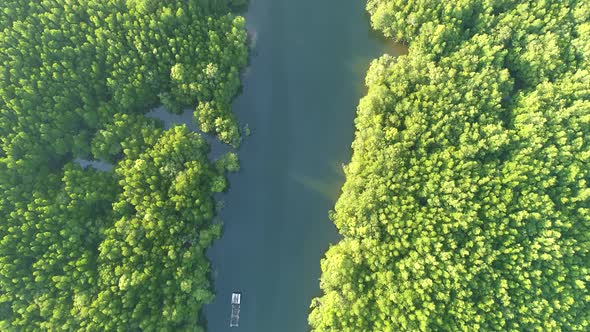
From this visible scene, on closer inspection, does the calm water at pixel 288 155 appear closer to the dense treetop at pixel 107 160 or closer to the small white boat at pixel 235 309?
the small white boat at pixel 235 309

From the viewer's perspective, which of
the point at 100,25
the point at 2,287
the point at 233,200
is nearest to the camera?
the point at 2,287

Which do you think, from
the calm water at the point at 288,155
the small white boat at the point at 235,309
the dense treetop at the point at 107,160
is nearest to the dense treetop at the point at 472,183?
the calm water at the point at 288,155

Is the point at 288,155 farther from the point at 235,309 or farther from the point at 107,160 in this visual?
the point at 107,160

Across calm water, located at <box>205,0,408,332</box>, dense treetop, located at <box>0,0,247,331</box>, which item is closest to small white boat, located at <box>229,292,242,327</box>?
calm water, located at <box>205,0,408,332</box>

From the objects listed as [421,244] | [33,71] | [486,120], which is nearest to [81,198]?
[33,71]

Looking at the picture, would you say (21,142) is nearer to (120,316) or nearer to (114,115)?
(114,115)

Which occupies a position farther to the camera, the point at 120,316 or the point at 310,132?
the point at 310,132
